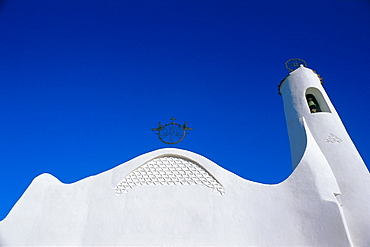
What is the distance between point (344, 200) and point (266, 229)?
97.9 inches

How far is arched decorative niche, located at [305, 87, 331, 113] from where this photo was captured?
928 centimetres

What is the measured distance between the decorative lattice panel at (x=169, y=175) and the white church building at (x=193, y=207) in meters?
0.03

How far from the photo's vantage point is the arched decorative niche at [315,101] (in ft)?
30.5

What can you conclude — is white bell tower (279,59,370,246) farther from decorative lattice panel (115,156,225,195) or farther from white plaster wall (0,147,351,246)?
decorative lattice panel (115,156,225,195)

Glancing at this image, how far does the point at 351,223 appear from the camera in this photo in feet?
21.8

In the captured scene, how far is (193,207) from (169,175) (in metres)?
1.06

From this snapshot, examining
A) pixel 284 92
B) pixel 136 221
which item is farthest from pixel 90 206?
pixel 284 92

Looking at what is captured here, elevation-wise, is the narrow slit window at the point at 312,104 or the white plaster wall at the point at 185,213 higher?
the narrow slit window at the point at 312,104

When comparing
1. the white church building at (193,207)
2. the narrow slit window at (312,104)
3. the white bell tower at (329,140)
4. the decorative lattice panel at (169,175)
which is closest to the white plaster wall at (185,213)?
the white church building at (193,207)

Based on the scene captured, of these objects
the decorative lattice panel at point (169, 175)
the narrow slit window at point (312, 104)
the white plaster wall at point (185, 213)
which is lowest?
the white plaster wall at point (185, 213)

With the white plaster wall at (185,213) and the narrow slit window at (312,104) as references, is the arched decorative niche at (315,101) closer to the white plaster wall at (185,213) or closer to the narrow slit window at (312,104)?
the narrow slit window at (312,104)

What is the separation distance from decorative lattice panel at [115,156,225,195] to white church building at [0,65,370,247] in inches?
1.0

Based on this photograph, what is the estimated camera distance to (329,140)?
8117 millimetres

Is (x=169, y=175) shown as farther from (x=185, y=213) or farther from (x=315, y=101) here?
(x=315, y=101)
